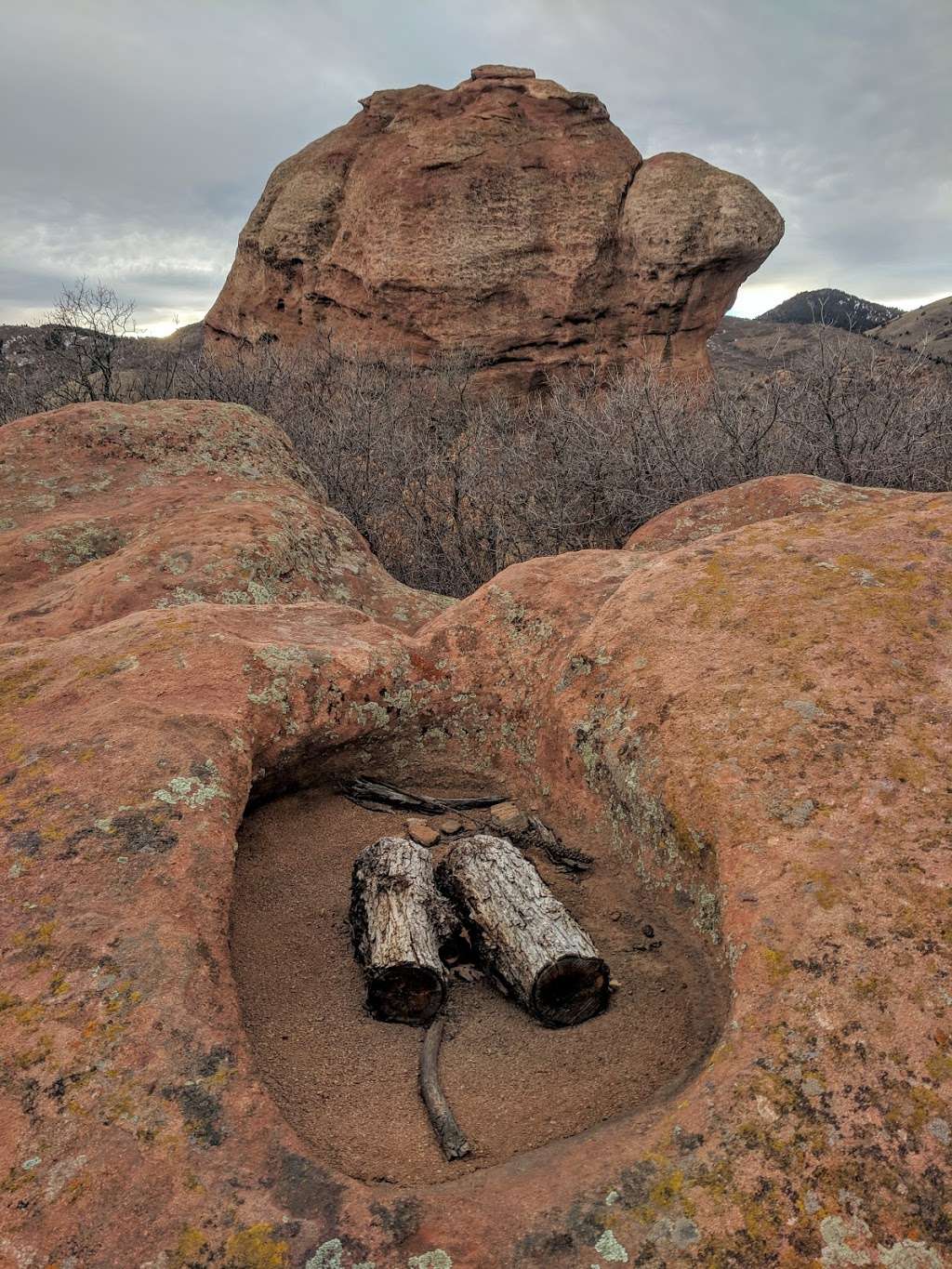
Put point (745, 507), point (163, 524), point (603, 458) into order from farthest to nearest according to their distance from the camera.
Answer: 1. point (603, 458)
2. point (163, 524)
3. point (745, 507)

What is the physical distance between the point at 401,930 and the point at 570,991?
496mm

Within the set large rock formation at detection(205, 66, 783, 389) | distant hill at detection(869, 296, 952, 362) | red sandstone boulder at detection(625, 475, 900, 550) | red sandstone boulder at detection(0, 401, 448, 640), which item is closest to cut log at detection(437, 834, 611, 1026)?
red sandstone boulder at detection(0, 401, 448, 640)

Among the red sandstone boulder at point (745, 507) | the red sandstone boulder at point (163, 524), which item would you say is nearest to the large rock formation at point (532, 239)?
Result: the red sandstone boulder at point (163, 524)

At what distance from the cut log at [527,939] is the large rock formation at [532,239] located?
61.1ft

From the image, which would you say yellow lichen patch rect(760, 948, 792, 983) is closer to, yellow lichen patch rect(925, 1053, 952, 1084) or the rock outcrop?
the rock outcrop

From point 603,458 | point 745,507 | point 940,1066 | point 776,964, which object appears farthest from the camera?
point 603,458

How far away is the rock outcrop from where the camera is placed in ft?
5.12

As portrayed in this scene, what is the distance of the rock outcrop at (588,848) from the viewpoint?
5.12 feet

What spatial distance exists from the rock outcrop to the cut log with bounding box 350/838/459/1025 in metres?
0.34

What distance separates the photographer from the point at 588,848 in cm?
294

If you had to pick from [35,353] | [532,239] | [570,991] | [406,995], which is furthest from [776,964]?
[35,353]

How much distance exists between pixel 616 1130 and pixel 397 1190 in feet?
1.54

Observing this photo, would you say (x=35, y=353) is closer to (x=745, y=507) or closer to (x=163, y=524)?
(x=163, y=524)

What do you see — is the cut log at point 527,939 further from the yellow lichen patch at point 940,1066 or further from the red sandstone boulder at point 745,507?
the red sandstone boulder at point 745,507
